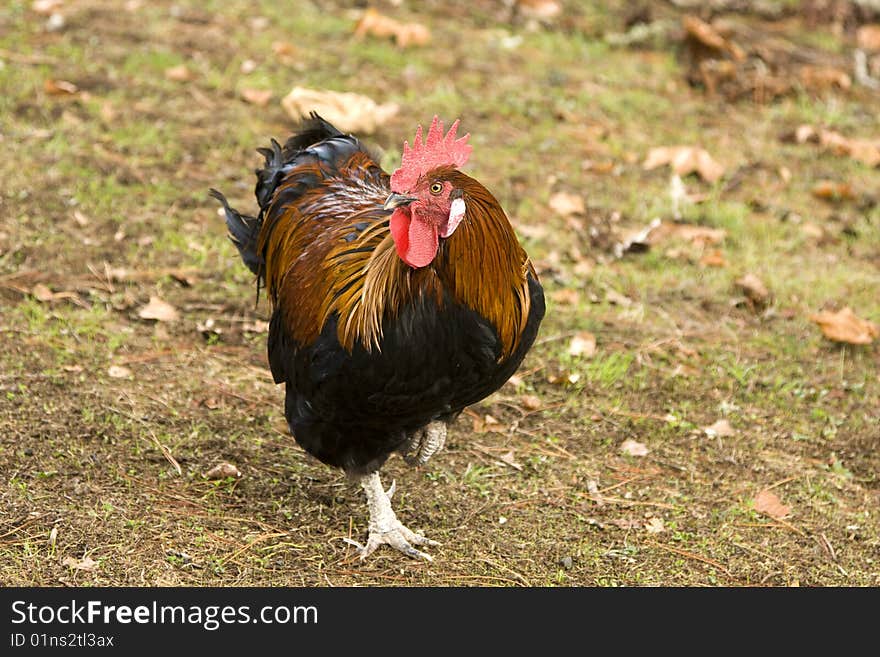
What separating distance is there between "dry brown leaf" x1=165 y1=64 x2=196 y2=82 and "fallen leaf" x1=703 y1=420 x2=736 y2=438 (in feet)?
14.7

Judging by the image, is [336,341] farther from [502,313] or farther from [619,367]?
[619,367]

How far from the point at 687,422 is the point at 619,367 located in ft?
1.55

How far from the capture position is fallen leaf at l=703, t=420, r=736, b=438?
16.5ft

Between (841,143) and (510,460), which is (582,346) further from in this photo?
(841,143)

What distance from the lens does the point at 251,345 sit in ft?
17.5

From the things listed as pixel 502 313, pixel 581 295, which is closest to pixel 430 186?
pixel 502 313

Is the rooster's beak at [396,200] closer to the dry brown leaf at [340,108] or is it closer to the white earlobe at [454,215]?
the white earlobe at [454,215]

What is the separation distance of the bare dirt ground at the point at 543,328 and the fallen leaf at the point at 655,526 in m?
0.02

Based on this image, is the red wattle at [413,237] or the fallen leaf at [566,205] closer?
the red wattle at [413,237]

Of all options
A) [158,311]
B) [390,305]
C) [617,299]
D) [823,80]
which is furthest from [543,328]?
[823,80]

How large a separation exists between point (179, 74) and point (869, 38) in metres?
5.83

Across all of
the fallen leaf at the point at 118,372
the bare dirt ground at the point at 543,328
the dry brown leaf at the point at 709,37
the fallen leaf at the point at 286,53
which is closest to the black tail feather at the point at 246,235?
the bare dirt ground at the point at 543,328

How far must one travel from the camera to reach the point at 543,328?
565cm

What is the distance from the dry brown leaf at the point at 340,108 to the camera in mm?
7023
